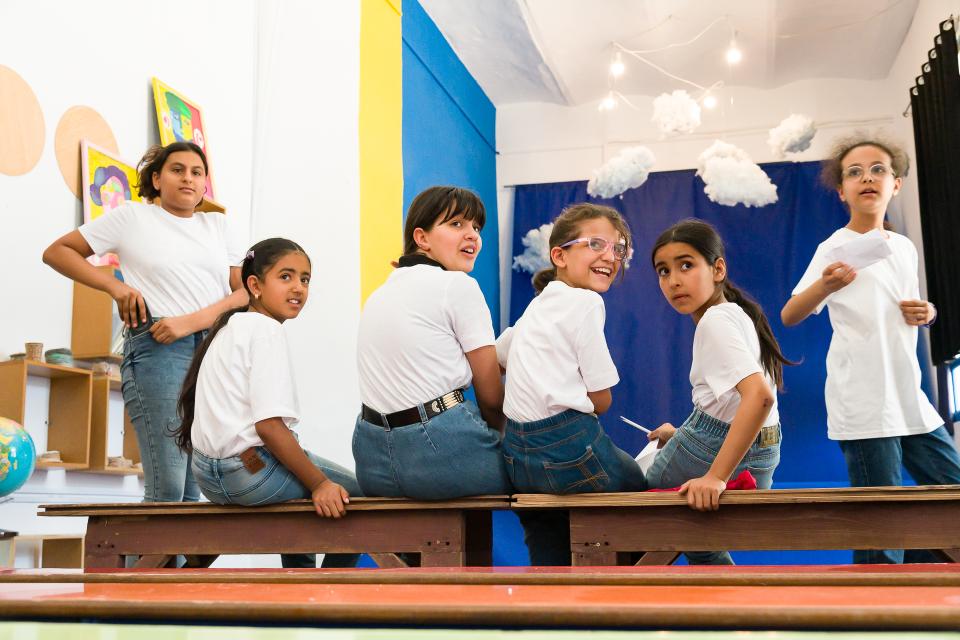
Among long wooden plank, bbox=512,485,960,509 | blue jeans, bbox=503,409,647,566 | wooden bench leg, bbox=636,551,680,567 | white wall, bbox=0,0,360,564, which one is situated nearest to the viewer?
long wooden plank, bbox=512,485,960,509

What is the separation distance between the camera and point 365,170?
5309 mm

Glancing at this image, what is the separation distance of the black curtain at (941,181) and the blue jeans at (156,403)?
14.4 ft

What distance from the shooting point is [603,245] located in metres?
2.29

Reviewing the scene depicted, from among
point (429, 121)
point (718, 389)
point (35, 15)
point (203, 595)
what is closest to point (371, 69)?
point (429, 121)

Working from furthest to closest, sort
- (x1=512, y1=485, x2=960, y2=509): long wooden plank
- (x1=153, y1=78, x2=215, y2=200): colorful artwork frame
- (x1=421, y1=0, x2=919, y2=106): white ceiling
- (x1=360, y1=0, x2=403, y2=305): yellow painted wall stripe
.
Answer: (x1=421, y1=0, x2=919, y2=106): white ceiling
(x1=360, y1=0, x2=403, y2=305): yellow painted wall stripe
(x1=153, y1=78, x2=215, y2=200): colorful artwork frame
(x1=512, y1=485, x2=960, y2=509): long wooden plank

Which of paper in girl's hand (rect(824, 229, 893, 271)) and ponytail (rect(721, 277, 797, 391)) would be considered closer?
ponytail (rect(721, 277, 797, 391))

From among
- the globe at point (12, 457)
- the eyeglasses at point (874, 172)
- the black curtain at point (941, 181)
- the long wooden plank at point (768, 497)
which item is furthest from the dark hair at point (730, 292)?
the black curtain at point (941, 181)

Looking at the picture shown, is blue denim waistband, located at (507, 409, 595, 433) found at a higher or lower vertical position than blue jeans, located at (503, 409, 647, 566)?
higher

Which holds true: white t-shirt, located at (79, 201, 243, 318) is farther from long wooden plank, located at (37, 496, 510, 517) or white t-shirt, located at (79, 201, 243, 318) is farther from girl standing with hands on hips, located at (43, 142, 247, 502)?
long wooden plank, located at (37, 496, 510, 517)

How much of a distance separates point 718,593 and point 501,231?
7932mm

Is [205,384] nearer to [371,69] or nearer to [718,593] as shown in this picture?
[718,593]

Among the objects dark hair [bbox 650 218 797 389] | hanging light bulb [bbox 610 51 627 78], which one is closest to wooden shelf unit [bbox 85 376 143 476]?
dark hair [bbox 650 218 797 389]

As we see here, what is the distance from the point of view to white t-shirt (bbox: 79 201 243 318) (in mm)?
2736

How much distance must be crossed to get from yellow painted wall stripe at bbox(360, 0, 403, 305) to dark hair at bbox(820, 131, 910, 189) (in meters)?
2.86
